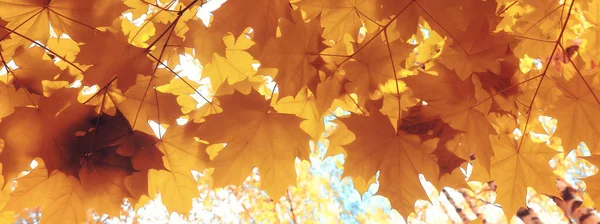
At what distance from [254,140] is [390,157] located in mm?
288

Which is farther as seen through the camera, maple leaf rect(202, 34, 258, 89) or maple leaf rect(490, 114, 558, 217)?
maple leaf rect(202, 34, 258, 89)

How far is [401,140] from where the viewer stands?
32.6 inches

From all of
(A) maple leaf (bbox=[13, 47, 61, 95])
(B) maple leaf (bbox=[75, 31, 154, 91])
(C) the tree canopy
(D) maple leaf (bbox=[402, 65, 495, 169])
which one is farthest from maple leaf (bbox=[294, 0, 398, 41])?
(A) maple leaf (bbox=[13, 47, 61, 95])

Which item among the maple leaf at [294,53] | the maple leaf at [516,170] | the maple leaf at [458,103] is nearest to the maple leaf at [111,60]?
the maple leaf at [294,53]

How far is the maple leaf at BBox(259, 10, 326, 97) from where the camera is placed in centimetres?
80

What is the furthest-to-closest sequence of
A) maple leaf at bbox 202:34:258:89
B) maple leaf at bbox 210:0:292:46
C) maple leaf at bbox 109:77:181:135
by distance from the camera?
maple leaf at bbox 202:34:258:89 → maple leaf at bbox 109:77:181:135 → maple leaf at bbox 210:0:292:46

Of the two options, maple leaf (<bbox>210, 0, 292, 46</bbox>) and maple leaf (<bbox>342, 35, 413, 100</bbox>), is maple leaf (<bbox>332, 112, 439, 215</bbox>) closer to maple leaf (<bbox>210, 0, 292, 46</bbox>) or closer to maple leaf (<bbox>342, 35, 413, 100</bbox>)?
maple leaf (<bbox>342, 35, 413, 100</bbox>)

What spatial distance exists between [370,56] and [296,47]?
0.16 m

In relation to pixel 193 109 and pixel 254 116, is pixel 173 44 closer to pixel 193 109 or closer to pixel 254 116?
pixel 193 109

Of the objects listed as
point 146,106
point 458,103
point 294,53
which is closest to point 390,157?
point 458,103

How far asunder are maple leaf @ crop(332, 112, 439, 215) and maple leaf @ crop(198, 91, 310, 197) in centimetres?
11

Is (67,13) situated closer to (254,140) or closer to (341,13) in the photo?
(254,140)

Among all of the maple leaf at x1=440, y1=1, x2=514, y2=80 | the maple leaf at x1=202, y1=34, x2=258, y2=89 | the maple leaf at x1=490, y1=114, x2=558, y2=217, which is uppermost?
the maple leaf at x1=440, y1=1, x2=514, y2=80

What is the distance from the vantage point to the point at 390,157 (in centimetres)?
84
